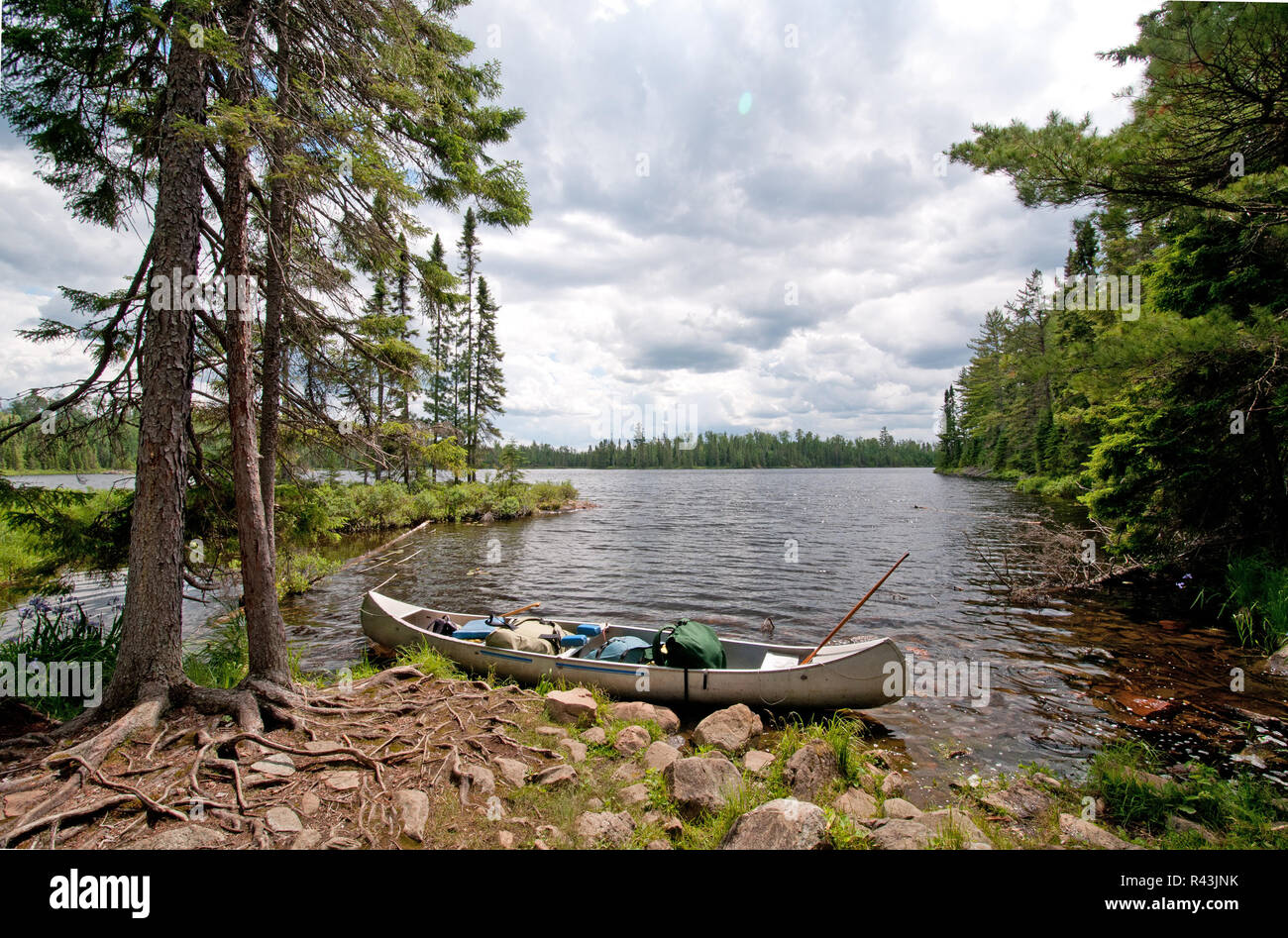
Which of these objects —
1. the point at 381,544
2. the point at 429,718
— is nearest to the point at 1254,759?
the point at 429,718

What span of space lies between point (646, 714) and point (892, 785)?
323cm

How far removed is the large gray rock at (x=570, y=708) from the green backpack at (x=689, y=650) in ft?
4.84

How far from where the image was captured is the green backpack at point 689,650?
8250 mm

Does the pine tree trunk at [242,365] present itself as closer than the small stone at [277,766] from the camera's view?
No

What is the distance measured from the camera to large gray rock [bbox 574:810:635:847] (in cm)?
439

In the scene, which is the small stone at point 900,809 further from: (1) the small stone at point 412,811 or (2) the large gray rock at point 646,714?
(1) the small stone at point 412,811

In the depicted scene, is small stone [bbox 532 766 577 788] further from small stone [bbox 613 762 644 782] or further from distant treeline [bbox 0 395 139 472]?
distant treeline [bbox 0 395 139 472]

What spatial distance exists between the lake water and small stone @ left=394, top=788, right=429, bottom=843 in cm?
588

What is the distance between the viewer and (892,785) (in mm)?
5875
